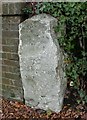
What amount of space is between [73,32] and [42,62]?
1.73ft

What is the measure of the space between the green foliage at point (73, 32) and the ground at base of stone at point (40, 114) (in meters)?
0.16

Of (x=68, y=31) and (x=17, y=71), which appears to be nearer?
(x=68, y=31)

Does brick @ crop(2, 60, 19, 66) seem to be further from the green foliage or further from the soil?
the green foliage

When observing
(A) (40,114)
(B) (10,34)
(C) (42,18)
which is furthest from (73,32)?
(A) (40,114)

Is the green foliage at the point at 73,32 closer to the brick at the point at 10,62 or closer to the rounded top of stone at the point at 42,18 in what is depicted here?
the rounded top of stone at the point at 42,18

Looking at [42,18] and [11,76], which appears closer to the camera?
[42,18]

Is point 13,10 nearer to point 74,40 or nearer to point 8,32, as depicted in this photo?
point 8,32

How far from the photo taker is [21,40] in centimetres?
389

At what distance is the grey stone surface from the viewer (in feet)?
12.3

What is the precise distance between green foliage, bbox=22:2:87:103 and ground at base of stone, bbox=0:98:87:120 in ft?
0.53

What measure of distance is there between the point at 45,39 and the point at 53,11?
392 mm

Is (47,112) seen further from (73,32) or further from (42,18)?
(42,18)

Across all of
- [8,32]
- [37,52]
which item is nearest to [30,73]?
[37,52]

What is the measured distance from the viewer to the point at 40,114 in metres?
3.99
